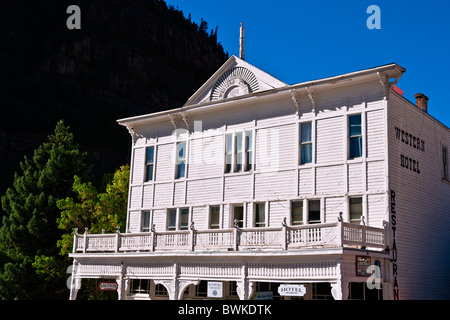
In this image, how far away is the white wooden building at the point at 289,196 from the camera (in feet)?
69.3

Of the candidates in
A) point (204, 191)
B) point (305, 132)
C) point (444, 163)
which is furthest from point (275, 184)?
point (444, 163)

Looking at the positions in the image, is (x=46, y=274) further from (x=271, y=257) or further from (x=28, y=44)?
(x=28, y=44)

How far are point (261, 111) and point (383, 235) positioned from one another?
30.0 feet

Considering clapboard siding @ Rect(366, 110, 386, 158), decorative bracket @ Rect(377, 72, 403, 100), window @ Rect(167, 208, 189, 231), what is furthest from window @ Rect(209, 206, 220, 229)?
decorative bracket @ Rect(377, 72, 403, 100)

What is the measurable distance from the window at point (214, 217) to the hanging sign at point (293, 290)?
7544 mm

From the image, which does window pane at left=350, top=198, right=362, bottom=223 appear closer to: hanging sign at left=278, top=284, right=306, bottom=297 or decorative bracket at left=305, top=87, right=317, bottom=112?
hanging sign at left=278, top=284, right=306, bottom=297

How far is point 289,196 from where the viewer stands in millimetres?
24891

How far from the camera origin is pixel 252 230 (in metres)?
21.8

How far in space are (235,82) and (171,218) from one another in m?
8.34

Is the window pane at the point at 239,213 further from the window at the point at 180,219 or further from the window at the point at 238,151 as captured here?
the window at the point at 180,219

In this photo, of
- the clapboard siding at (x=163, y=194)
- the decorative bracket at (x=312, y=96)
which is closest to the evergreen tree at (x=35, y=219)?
the clapboard siding at (x=163, y=194)

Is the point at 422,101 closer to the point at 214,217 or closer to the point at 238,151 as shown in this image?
the point at 238,151

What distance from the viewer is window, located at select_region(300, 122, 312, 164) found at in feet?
81.8
